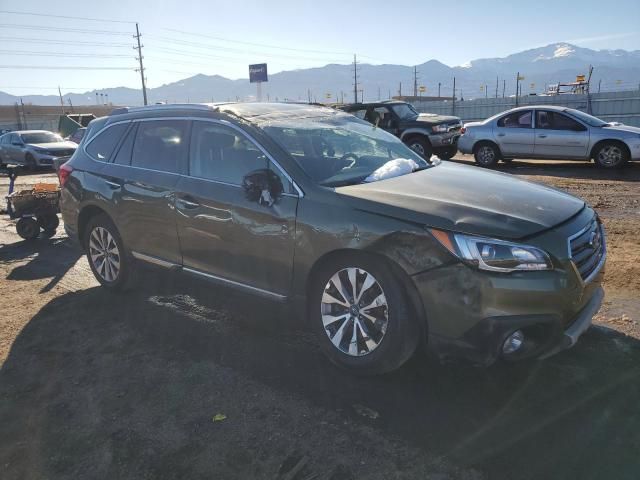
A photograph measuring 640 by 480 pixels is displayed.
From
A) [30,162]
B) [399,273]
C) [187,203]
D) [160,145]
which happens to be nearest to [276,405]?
[399,273]

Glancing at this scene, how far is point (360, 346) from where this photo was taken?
3.37 meters

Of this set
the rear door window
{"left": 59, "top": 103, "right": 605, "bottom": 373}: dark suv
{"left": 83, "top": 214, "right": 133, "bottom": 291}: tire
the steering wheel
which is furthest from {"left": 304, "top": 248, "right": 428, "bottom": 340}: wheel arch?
the rear door window

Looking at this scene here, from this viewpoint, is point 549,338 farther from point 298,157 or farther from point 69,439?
point 69,439

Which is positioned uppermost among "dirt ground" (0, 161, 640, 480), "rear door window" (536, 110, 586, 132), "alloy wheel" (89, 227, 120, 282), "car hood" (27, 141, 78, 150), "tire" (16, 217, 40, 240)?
"rear door window" (536, 110, 586, 132)

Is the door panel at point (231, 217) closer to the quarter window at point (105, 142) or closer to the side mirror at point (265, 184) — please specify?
the side mirror at point (265, 184)

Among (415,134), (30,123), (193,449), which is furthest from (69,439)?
(30,123)

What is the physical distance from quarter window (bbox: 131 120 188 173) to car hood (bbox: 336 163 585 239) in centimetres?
170

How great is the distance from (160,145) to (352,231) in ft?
7.48

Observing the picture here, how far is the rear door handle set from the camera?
162 inches

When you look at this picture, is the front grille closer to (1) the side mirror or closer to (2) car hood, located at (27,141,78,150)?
(1) the side mirror

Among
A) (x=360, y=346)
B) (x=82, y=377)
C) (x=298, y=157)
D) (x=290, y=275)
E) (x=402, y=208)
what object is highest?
(x=298, y=157)

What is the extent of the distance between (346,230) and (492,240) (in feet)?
2.87

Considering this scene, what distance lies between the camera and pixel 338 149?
416cm

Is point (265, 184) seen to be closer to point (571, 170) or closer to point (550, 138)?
point (550, 138)
